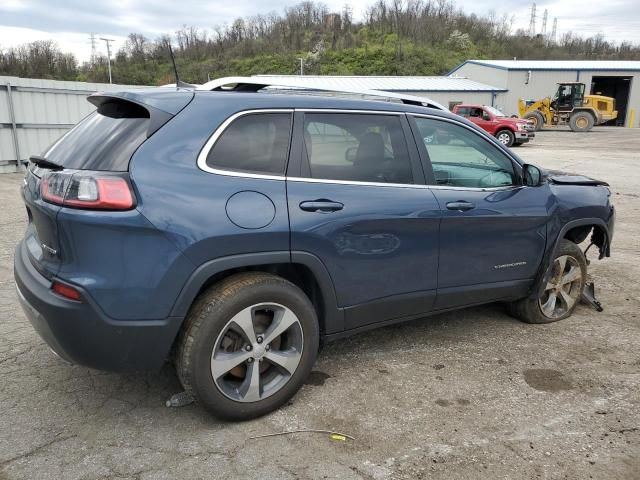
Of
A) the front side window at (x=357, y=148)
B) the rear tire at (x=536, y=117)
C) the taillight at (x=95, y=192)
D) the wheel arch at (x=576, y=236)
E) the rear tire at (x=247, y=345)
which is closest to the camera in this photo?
the taillight at (x=95, y=192)

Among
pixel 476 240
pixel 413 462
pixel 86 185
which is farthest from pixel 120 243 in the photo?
pixel 476 240

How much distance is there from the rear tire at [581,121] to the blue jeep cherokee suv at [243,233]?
114 feet

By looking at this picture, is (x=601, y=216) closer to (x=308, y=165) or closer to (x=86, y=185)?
(x=308, y=165)

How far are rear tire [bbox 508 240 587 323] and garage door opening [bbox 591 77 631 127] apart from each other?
49.0m

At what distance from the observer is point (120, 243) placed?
2469mm

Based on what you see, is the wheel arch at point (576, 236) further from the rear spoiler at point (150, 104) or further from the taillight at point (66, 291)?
the taillight at point (66, 291)

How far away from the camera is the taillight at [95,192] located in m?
2.46

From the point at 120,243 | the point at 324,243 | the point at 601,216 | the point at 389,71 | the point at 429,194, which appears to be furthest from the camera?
the point at 389,71

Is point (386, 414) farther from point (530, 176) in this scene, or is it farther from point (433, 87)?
point (433, 87)

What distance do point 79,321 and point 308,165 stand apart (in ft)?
4.67

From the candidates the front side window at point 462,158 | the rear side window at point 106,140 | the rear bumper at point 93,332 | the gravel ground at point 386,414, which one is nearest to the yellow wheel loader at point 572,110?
the front side window at point 462,158

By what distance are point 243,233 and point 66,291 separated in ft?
2.84

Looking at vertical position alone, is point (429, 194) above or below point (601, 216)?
above

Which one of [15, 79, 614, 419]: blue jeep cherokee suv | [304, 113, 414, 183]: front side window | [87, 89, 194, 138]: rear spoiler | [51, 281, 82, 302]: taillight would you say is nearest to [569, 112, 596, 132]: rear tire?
[15, 79, 614, 419]: blue jeep cherokee suv
